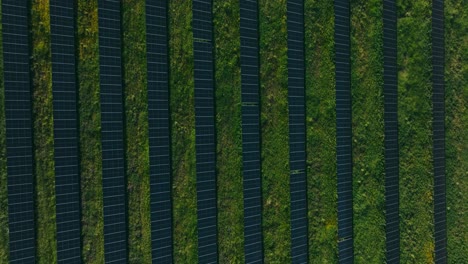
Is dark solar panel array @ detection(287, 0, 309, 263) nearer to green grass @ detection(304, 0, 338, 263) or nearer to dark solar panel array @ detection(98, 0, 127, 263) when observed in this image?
green grass @ detection(304, 0, 338, 263)

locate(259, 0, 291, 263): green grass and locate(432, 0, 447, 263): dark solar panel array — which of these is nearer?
locate(259, 0, 291, 263): green grass

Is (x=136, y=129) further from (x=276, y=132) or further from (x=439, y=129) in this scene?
(x=439, y=129)

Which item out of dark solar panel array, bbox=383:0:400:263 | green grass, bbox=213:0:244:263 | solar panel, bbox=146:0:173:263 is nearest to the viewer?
solar panel, bbox=146:0:173:263

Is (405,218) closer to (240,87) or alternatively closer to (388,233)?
(388,233)

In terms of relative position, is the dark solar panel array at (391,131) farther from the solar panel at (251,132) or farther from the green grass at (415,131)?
the solar panel at (251,132)

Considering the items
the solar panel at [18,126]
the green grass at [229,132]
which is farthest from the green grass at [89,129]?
the green grass at [229,132]

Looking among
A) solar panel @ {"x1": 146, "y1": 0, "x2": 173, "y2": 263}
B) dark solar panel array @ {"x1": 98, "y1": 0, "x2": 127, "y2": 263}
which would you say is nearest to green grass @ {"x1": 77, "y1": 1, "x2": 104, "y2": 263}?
dark solar panel array @ {"x1": 98, "y1": 0, "x2": 127, "y2": 263}
